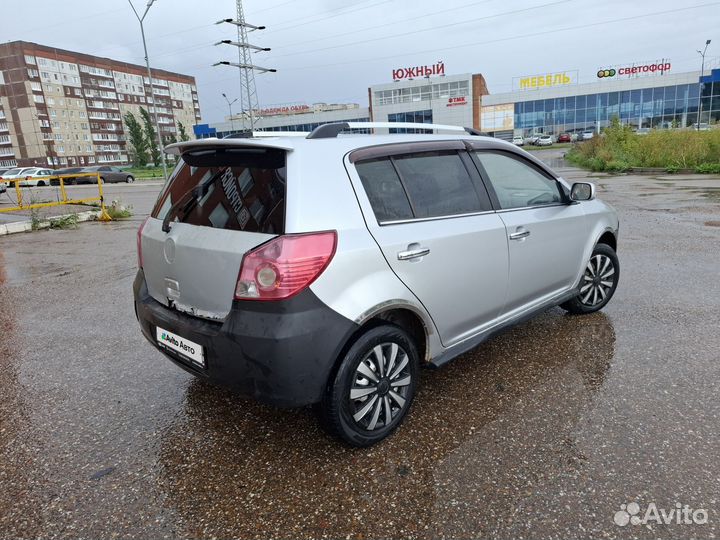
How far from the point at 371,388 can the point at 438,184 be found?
1357 millimetres

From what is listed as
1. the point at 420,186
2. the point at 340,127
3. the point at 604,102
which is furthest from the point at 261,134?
the point at 604,102

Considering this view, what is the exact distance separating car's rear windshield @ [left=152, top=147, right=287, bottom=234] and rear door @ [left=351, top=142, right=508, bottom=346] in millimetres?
488

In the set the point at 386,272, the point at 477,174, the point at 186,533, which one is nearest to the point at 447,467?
the point at 386,272

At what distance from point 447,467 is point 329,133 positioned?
197cm

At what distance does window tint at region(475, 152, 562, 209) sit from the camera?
3.48m

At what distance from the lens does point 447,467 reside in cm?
252

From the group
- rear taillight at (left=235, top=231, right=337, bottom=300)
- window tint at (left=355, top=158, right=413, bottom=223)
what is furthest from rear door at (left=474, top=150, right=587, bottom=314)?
rear taillight at (left=235, top=231, right=337, bottom=300)

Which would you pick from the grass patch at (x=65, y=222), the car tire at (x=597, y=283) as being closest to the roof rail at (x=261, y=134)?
the car tire at (x=597, y=283)

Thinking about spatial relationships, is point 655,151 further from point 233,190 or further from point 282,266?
point 282,266

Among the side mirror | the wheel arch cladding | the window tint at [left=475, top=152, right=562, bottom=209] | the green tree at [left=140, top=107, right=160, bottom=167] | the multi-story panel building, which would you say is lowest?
the wheel arch cladding

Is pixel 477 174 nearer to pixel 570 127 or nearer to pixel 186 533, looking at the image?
pixel 186 533

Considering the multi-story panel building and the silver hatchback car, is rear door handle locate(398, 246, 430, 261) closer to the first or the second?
the silver hatchback car

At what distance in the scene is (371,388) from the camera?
2.62 meters

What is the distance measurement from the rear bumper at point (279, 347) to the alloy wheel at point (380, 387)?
0.23 m
